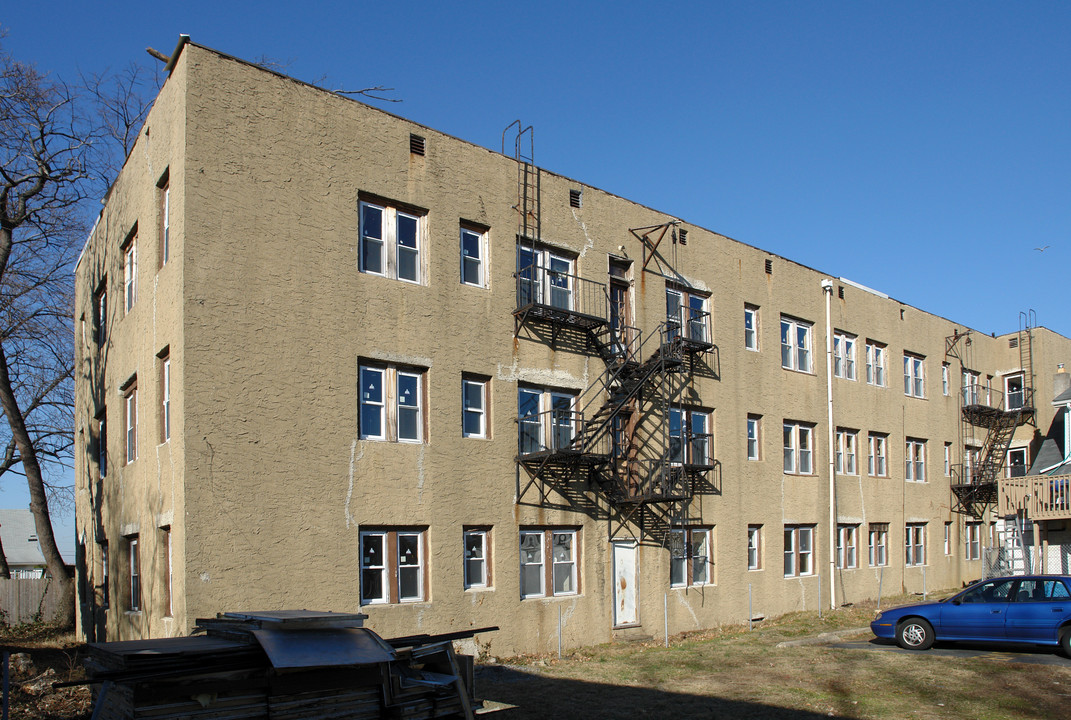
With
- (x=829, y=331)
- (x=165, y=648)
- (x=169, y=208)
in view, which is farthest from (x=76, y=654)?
(x=829, y=331)

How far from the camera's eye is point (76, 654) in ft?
61.0

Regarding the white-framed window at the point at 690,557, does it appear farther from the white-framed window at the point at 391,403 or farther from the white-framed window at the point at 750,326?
the white-framed window at the point at 391,403

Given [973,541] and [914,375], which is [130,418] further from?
[973,541]

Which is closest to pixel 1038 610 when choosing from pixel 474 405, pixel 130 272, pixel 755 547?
pixel 755 547

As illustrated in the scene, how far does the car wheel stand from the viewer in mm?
17984

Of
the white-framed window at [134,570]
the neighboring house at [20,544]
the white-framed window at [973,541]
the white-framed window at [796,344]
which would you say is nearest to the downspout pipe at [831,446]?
the white-framed window at [796,344]

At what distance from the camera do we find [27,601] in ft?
89.4

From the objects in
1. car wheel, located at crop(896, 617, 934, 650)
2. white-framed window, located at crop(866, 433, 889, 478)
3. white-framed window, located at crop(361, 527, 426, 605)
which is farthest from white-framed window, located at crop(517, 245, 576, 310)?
white-framed window, located at crop(866, 433, 889, 478)

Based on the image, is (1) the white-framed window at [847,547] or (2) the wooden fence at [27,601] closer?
(2) the wooden fence at [27,601]

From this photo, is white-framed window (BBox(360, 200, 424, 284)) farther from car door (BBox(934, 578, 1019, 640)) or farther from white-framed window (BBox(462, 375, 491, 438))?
car door (BBox(934, 578, 1019, 640))

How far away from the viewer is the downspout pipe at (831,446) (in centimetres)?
2694

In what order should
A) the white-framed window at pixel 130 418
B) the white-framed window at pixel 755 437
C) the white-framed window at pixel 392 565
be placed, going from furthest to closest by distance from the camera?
the white-framed window at pixel 755 437 → the white-framed window at pixel 130 418 → the white-framed window at pixel 392 565

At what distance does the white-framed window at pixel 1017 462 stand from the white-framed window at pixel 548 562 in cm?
2385

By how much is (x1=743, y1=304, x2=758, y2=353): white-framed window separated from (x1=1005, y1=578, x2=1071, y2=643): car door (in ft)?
32.6
